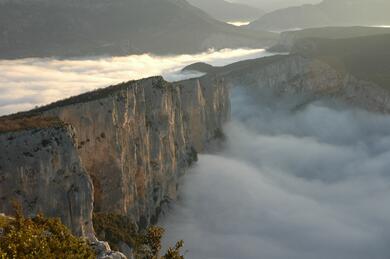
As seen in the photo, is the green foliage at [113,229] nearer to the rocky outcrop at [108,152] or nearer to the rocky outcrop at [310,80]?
the rocky outcrop at [108,152]

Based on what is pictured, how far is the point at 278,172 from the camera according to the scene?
4262 inches

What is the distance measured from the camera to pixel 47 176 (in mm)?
45094

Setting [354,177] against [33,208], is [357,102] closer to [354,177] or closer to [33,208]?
[354,177]

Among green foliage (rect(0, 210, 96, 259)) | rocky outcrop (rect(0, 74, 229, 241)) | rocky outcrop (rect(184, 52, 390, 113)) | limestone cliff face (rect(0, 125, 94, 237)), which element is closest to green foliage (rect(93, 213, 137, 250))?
rocky outcrop (rect(0, 74, 229, 241))

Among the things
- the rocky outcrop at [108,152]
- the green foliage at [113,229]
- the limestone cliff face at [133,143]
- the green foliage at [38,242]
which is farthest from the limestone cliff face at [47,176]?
the green foliage at [38,242]

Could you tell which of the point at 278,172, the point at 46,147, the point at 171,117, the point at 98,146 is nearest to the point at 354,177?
the point at 278,172

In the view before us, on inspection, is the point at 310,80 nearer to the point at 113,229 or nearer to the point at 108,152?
the point at 108,152

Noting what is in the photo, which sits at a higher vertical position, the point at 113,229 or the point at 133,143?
the point at 133,143

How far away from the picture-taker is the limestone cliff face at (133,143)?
58344mm

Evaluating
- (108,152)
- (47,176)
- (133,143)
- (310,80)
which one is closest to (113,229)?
(108,152)

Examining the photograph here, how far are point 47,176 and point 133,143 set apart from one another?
70.4 ft

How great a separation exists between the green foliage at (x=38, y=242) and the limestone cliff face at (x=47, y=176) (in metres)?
15.1

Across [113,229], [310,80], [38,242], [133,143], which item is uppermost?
[38,242]

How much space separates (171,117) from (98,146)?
2128 centimetres
